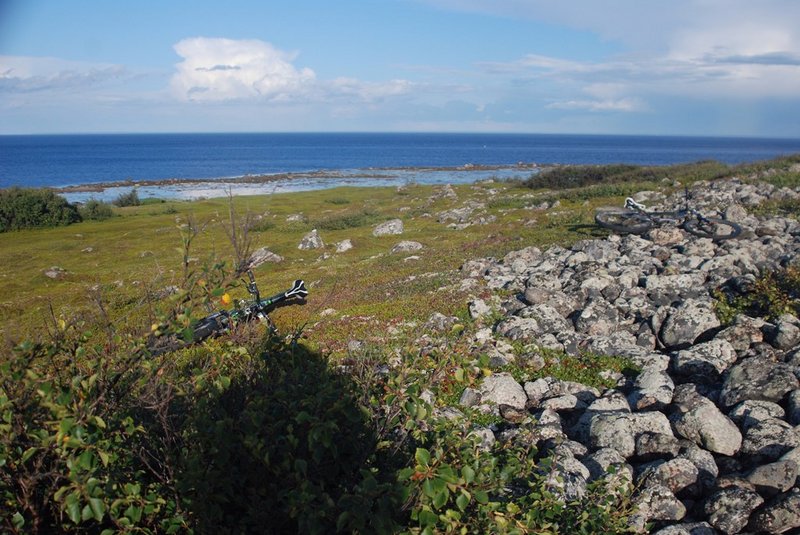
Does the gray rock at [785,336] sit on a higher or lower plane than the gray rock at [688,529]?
higher

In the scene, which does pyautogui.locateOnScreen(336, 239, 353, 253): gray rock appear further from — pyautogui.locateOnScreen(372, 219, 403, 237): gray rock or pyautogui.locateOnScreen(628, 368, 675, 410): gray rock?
pyautogui.locateOnScreen(628, 368, 675, 410): gray rock

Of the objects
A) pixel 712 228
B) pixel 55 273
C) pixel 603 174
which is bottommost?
pixel 55 273

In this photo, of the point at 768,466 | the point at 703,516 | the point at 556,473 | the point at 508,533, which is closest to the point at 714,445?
the point at 768,466

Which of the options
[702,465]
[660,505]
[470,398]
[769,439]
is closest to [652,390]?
[769,439]

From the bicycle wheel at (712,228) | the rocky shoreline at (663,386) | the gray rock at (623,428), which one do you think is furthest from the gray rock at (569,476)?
the bicycle wheel at (712,228)

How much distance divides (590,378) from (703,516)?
187 inches

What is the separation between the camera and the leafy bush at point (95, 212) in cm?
5659

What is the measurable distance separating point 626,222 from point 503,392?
648 inches

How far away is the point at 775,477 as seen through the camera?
25.4 ft

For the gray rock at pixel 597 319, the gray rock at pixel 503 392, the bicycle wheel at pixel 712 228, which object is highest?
the bicycle wheel at pixel 712 228

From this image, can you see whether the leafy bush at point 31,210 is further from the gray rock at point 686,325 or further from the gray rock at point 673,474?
the gray rock at point 673,474

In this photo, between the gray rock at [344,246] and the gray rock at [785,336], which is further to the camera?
the gray rock at [344,246]

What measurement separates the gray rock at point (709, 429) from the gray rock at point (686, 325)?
4.24 m

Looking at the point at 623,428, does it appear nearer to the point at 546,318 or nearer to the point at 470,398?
the point at 470,398
